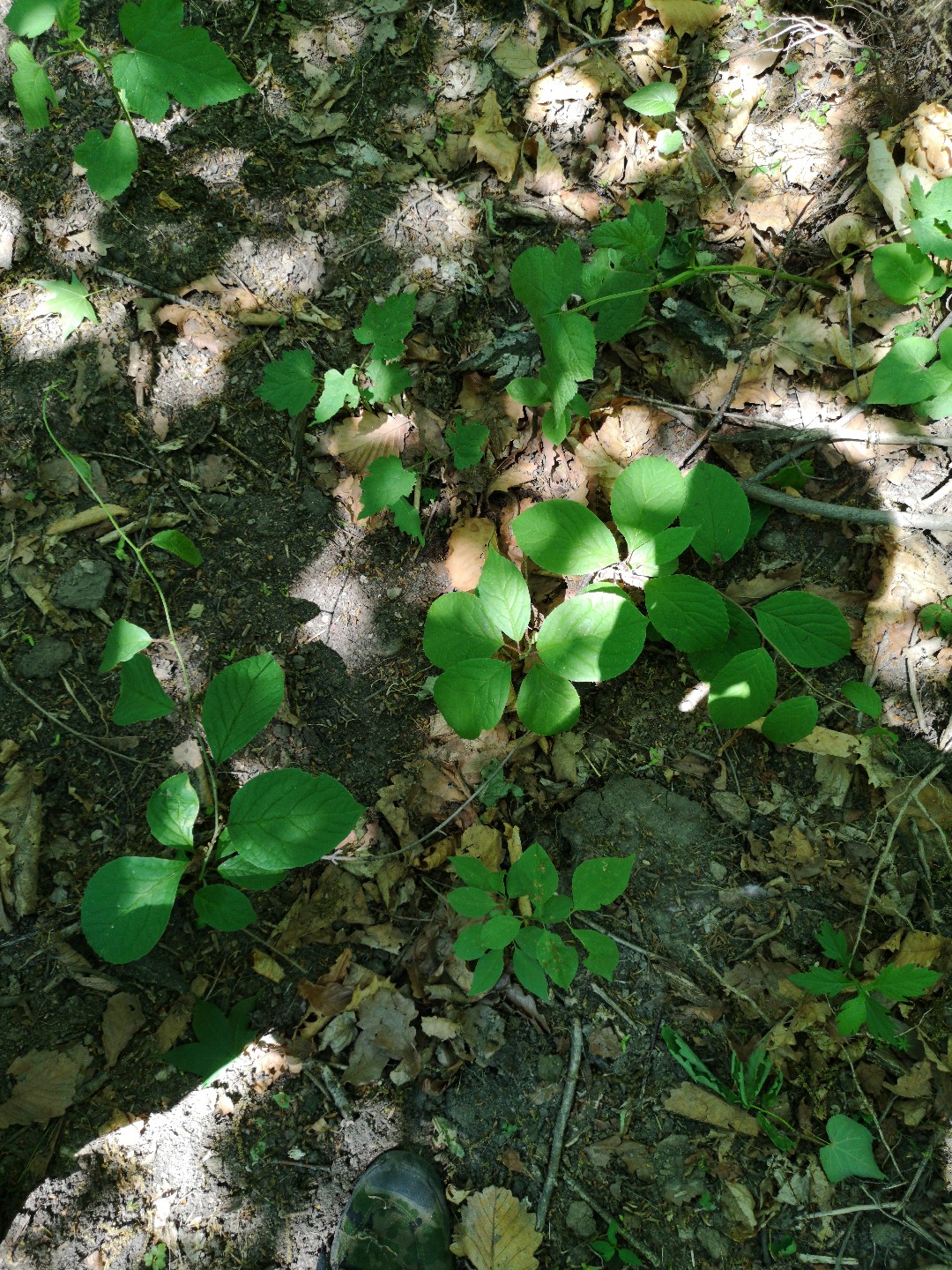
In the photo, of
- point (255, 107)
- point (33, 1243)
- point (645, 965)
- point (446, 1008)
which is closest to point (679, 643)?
point (645, 965)

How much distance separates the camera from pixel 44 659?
2137 millimetres

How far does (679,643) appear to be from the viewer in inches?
80.4

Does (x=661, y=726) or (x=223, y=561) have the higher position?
(x=223, y=561)

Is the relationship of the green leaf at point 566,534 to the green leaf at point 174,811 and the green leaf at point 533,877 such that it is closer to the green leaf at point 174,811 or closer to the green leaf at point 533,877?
the green leaf at point 533,877

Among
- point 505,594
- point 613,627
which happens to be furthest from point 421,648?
point 613,627

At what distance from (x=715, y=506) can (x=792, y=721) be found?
0.64 m

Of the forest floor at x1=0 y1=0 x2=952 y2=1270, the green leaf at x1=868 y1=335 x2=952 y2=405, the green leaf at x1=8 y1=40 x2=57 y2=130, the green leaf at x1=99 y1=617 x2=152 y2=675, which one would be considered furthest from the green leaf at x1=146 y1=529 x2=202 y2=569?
the green leaf at x1=868 y1=335 x2=952 y2=405

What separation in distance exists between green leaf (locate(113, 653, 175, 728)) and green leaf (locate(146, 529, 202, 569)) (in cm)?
33

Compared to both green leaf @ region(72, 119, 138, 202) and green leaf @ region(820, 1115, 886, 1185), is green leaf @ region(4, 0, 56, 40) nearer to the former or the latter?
green leaf @ region(72, 119, 138, 202)

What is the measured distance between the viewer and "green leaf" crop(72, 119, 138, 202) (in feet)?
7.25

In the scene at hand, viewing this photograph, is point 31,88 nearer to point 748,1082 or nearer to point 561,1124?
point 561,1124

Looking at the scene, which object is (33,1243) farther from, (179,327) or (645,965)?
(179,327)

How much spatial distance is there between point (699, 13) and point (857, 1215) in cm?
370

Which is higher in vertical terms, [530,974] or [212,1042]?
[530,974]
